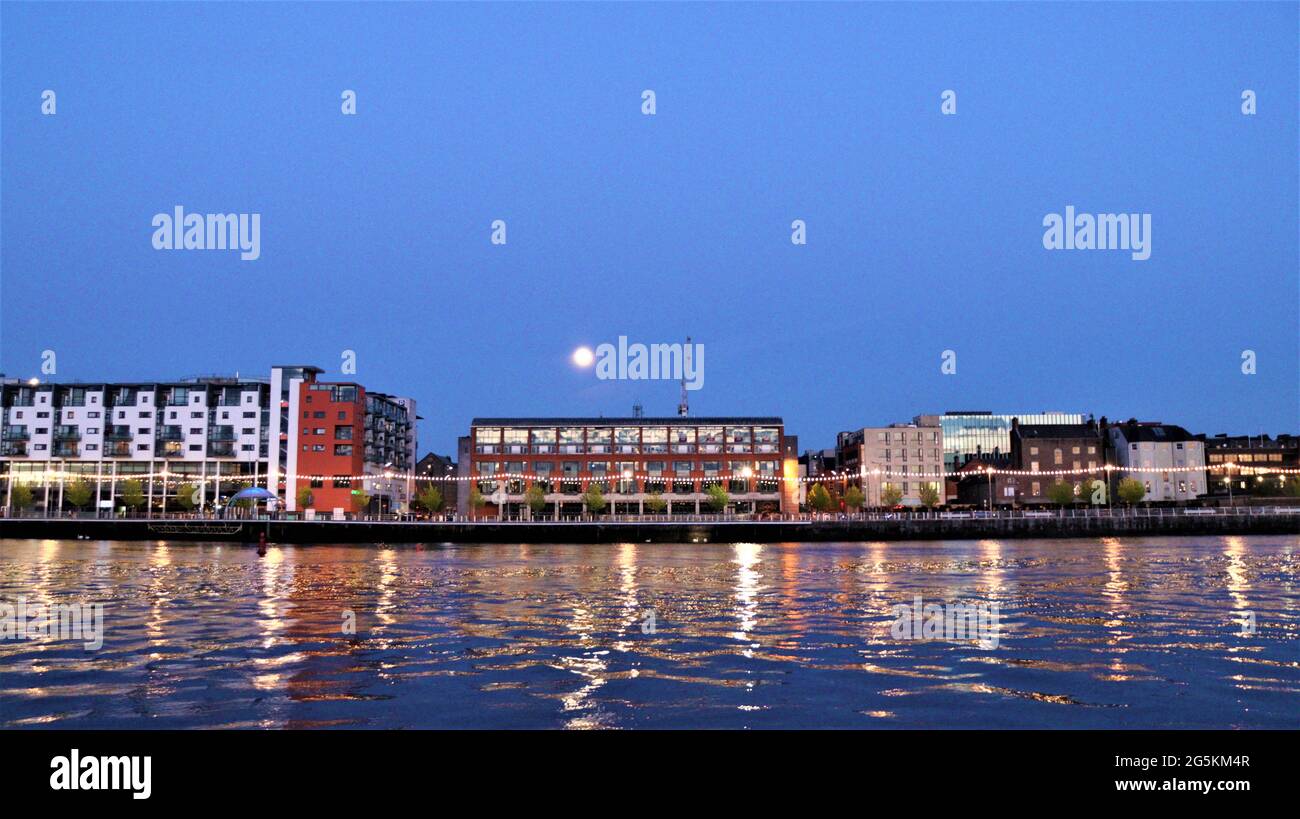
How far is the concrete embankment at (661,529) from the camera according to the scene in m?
109

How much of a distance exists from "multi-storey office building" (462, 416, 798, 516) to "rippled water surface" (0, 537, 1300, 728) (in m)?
113

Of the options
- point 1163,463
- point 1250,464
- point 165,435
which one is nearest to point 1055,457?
point 1163,463

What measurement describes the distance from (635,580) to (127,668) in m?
25.9

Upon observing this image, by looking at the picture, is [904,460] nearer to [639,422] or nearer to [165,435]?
[639,422]

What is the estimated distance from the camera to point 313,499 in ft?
441

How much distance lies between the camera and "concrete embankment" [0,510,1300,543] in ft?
358

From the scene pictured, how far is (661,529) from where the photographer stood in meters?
113

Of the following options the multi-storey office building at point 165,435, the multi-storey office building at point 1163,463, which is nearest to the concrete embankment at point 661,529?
the multi-storey office building at point 165,435

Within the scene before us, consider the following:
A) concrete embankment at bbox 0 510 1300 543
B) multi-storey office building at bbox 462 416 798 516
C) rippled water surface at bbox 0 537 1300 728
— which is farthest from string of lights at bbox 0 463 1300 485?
rippled water surface at bbox 0 537 1300 728

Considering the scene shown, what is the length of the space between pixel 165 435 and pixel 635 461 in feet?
223
